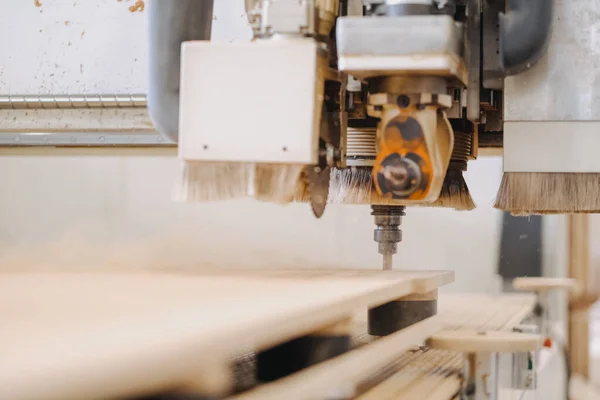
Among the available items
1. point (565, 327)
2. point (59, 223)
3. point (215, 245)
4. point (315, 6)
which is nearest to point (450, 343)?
point (315, 6)

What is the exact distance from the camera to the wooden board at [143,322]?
0.52 metres

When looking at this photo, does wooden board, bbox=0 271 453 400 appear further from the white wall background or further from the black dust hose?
the white wall background

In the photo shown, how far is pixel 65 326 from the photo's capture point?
73cm

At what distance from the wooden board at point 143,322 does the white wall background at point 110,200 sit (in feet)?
4.77

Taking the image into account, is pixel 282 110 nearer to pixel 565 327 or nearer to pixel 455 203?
pixel 455 203

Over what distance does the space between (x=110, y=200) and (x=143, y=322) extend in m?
2.35

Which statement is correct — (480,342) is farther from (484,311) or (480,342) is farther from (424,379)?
(484,311)

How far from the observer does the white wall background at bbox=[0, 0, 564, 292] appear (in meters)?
2.68

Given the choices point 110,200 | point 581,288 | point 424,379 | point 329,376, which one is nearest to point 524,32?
point 424,379

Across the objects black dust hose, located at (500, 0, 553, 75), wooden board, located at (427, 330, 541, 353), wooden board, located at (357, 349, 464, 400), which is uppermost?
black dust hose, located at (500, 0, 553, 75)

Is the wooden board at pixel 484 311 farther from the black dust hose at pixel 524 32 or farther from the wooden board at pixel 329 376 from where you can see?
the wooden board at pixel 329 376

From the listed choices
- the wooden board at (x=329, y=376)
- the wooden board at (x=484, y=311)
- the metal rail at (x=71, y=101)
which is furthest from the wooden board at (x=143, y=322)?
the metal rail at (x=71, y=101)

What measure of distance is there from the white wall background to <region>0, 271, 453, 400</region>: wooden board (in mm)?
1453

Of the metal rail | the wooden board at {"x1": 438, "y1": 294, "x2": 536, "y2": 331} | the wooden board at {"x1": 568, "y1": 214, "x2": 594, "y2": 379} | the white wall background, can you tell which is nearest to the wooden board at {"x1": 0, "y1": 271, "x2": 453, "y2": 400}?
the wooden board at {"x1": 438, "y1": 294, "x2": 536, "y2": 331}
